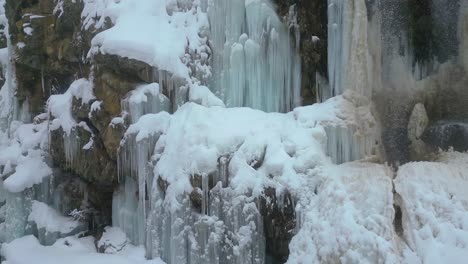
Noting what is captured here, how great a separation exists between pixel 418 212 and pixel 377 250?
0.62 m

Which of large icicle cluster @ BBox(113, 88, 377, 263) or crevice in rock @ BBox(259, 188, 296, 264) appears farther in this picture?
large icicle cluster @ BBox(113, 88, 377, 263)

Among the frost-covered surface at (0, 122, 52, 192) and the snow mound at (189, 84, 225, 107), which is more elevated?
the snow mound at (189, 84, 225, 107)

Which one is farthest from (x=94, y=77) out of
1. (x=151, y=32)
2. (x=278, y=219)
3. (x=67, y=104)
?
(x=278, y=219)

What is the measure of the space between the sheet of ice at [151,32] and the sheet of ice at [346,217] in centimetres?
278

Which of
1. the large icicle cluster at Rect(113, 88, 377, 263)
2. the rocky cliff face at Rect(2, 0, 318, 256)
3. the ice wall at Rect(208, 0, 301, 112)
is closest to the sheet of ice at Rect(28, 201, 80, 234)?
the rocky cliff face at Rect(2, 0, 318, 256)

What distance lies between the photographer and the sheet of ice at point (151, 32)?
7.29m

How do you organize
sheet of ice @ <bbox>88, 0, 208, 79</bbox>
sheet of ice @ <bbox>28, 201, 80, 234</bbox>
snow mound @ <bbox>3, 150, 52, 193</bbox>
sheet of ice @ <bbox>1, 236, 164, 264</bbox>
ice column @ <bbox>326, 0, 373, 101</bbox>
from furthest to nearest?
snow mound @ <bbox>3, 150, 52, 193</bbox> → sheet of ice @ <bbox>28, 201, 80, 234</bbox> → sheet of ice @ <bbox>88, 0, 208, 79</bbox> → sheet of ice @ <bbox>1, 236, 164, 264</bbox> → ice column @ <bbox>326, 0, 373, 101</bbox>

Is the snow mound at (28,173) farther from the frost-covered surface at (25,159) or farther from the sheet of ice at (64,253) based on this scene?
the sheet of ice at (64,253)

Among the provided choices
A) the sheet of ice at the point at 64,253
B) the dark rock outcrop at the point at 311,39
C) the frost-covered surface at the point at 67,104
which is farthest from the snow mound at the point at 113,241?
the dark rock outcrop at the point at 311,39

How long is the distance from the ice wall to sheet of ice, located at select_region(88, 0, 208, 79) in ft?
1.94

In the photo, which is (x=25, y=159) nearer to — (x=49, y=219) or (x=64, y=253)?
(x=49, y=219)

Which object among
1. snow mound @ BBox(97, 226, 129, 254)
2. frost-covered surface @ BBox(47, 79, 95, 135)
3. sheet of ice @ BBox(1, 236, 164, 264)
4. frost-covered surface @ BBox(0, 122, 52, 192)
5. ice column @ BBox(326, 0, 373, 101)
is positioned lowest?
sheet of ice @ BBox(1, 236, 164, 264)

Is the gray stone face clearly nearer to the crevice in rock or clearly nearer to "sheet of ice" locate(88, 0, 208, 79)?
the crevice in rock

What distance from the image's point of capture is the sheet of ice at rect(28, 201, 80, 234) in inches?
327
